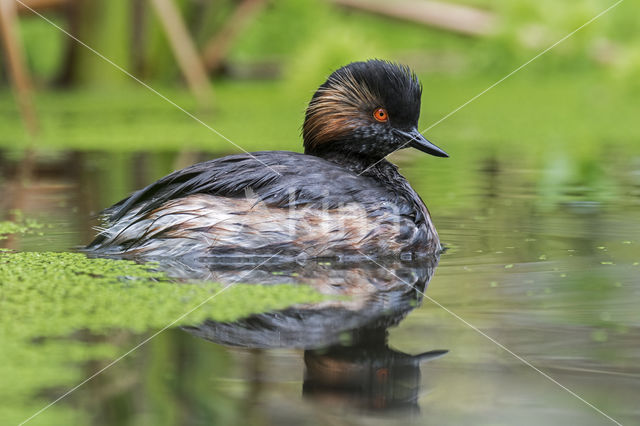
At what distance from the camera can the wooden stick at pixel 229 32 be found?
13.8 meters

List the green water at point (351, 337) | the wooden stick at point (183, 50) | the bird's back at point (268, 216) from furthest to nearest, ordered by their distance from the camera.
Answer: the wooden stick at point (183, 50), the bird's back at point (268, 216), the green water at point (351, 337)

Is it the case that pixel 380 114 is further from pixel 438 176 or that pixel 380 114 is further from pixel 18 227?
pixel 438 176

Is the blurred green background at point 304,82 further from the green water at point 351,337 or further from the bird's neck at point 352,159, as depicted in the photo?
the green water at point 351,337

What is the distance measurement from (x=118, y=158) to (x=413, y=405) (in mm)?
6697

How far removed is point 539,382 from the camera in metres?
3.02

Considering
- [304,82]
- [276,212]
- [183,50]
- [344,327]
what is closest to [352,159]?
[276,212]

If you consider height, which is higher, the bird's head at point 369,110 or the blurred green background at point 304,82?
the blurred green background at point 304,82

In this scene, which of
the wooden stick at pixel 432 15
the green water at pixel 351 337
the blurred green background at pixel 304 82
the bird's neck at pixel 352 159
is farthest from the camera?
the wooden stick at pixel 432 15

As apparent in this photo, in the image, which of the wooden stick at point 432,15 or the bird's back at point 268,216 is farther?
the wooden stick at point 432,15

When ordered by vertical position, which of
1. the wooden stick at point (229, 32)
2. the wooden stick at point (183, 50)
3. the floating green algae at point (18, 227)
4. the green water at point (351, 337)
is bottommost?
the green water at point (351, 337)

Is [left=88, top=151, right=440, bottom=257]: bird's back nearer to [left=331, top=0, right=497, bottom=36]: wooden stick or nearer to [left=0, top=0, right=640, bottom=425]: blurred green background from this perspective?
[left=0, top=0, right=640, bottom=425]: blurred green background

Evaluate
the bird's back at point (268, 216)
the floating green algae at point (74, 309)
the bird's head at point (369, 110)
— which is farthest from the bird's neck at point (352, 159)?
the floating green algae at point (74, 309)

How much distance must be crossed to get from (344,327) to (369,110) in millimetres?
1957

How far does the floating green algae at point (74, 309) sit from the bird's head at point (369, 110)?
1233mm
